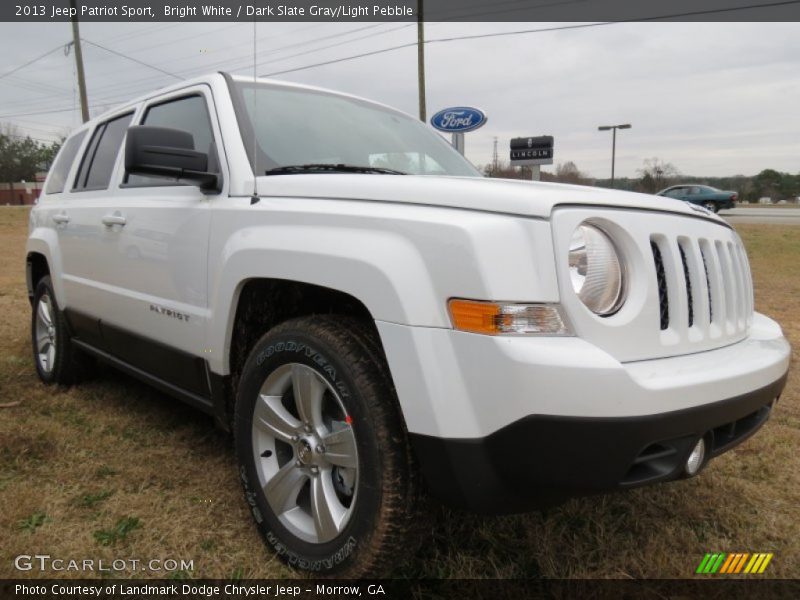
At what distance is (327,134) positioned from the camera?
2.71 metres

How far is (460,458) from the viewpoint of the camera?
1563 mm

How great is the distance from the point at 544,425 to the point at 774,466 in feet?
6.85

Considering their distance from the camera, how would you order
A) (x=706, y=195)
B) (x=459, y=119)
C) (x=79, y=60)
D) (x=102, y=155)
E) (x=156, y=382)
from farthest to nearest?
(x=706, y=195) < (x=79, y=60) < (x=459, y=119) < (x=102, y=155) < (x=156, y=382)

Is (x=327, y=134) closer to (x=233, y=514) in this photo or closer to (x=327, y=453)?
(x=327, y=453)

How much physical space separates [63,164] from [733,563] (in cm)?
462

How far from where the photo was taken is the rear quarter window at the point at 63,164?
412cm

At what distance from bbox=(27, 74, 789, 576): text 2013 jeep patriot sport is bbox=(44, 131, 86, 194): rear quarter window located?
A: 1.85m

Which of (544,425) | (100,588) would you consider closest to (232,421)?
(100,588)

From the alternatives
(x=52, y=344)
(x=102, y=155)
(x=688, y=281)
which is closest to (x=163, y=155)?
(x=102, y=155)

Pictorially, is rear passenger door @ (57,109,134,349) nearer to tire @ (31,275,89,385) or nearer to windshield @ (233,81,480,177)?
tire @ (31,275,89,385)

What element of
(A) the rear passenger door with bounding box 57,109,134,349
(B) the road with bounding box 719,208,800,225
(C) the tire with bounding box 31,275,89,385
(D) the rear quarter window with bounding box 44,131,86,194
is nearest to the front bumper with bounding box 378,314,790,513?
(A) the rear passenger door with bounding box 57,109,134,349

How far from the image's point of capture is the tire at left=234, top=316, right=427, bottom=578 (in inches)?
67.1

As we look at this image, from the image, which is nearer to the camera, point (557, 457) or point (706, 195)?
point (557, 457)

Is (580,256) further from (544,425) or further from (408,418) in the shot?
(408,418)
